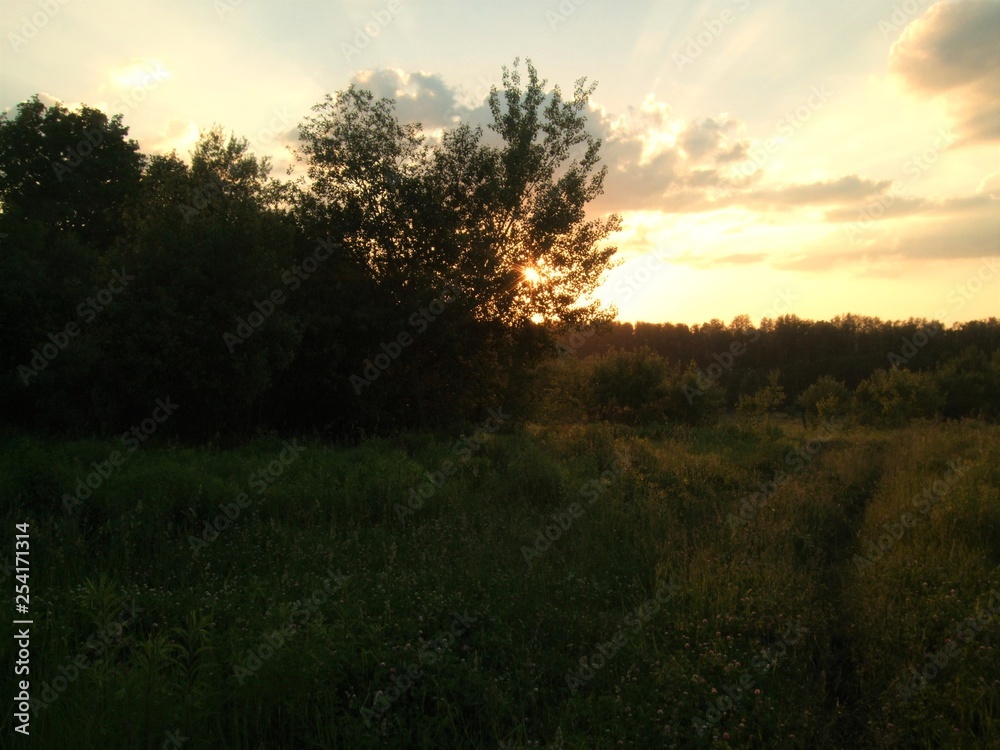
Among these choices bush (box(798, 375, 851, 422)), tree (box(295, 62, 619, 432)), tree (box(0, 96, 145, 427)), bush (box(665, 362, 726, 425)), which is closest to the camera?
tree (box(0, 96, 145, 427))

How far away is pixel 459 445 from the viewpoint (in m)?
14.9

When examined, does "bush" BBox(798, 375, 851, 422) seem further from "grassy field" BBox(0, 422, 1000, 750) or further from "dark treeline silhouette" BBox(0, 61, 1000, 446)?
"grassy field" BBox(0, 422, 1000, 750)

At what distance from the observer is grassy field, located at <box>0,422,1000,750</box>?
4449 millimetres

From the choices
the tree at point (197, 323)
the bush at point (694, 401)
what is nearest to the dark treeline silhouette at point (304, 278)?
the tree at point (197, 323)

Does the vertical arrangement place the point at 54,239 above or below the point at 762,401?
above

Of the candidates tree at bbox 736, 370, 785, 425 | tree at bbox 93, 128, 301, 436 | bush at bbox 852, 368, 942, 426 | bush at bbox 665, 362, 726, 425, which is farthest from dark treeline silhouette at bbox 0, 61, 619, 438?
tree at bbox 736, 370, 785, 425

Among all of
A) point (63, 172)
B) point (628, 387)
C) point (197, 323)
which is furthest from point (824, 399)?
point (63, 172)

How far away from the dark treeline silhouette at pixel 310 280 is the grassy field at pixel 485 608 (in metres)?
4.74

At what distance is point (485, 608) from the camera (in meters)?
6.00

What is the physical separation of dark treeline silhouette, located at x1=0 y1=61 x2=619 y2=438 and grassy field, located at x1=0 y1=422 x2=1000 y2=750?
474 cm

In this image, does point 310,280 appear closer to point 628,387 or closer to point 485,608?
point 485,608

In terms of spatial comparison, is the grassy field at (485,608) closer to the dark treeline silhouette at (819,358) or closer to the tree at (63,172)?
the dark treeline silhouette at (819,358)

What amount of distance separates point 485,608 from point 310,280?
15773mm

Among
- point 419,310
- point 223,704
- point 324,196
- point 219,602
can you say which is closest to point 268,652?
point 223,704
